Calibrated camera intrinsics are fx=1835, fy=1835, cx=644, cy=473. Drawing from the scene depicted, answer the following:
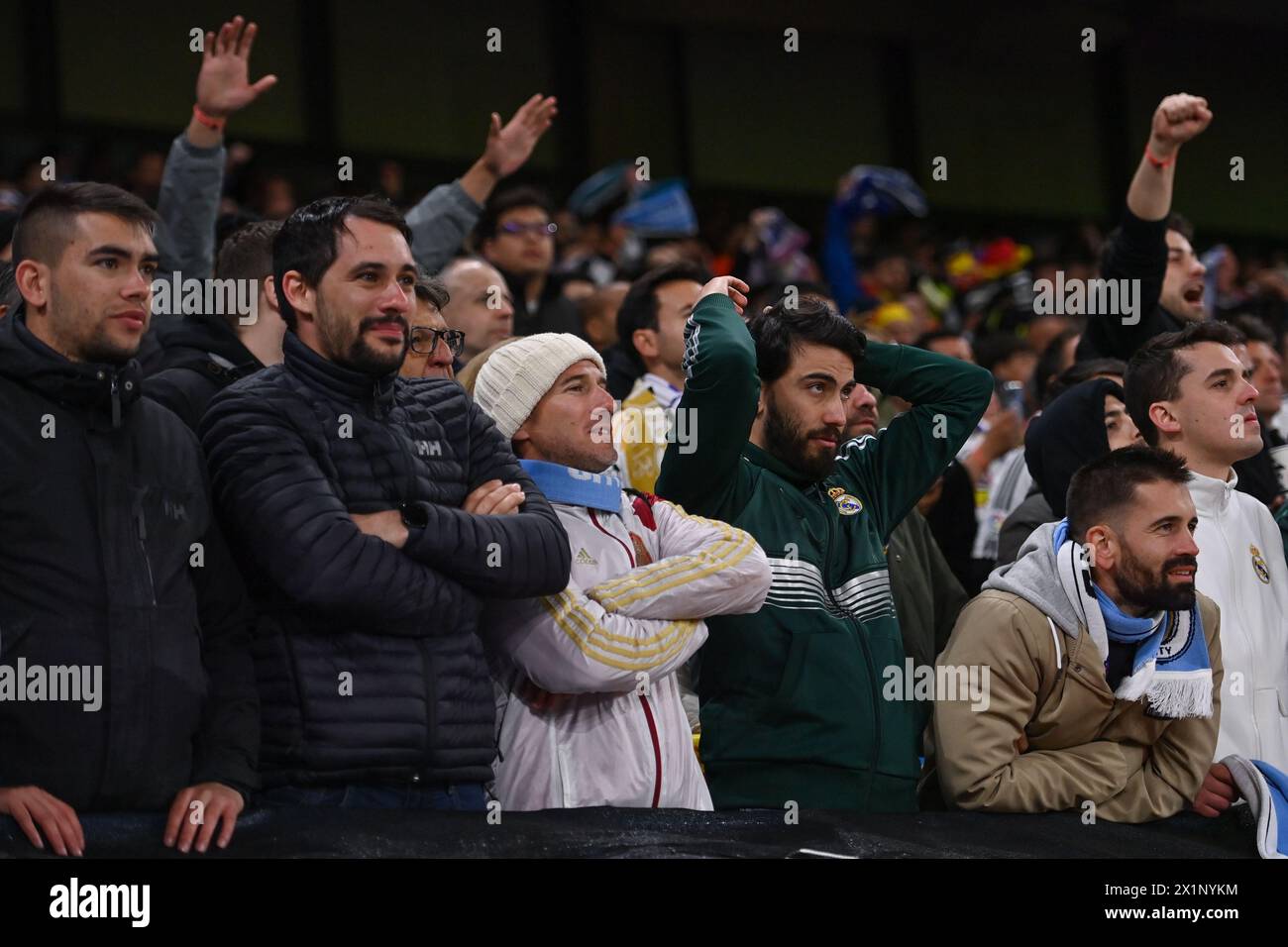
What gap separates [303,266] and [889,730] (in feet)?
5.66

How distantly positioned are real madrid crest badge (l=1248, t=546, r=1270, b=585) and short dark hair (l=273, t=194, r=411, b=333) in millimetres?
2540

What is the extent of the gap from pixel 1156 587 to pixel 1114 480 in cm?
29

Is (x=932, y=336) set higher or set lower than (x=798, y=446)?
higher

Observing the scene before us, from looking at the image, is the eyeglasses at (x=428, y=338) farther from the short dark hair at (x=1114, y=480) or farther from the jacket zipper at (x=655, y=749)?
the short dark hair at (x=1114, y=480)

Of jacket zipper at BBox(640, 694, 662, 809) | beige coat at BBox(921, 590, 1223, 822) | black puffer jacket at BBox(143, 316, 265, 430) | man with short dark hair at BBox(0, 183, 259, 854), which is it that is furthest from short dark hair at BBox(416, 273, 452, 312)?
beige coat at BBox(921, 590, 1223, 822)

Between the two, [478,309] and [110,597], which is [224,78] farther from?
[110,597]

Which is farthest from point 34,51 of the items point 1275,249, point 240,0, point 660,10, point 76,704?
point 1275,249

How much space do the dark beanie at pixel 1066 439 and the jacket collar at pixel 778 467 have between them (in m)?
1.09

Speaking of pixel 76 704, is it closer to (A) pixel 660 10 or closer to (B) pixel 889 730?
(B) pixel 889 730

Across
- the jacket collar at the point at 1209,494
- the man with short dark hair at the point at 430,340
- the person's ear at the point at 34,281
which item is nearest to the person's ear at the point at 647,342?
the man with short dark hair at the point at 430,340

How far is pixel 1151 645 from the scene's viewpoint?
4438 mm

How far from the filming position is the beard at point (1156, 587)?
4.46m

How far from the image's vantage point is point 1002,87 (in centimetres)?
1553

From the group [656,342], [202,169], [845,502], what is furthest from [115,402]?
[656,342]
